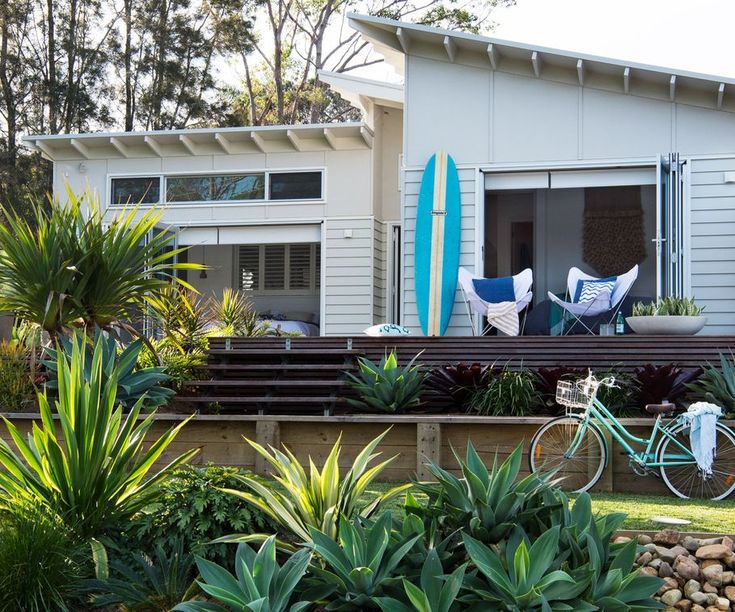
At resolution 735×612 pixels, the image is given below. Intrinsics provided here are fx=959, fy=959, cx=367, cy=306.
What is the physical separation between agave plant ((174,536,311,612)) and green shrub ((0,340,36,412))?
14.1 ft

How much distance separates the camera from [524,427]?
6633 mm

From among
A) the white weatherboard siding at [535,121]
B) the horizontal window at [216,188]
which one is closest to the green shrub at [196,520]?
the white weatherboard siding at [535,121]

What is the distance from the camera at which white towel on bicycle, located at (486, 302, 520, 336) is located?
377 inches

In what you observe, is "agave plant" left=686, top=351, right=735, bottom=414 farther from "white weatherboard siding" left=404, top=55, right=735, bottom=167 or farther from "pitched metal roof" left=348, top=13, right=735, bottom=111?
"pitched metal roof" left=348, top=13, right=735, bottom=111

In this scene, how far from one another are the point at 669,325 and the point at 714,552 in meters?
4.08

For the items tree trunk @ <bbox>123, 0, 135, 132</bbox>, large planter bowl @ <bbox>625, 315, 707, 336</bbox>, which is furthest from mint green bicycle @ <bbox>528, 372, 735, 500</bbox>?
tree trunk @ <bbox>123, 0, 135, 132</bbox>

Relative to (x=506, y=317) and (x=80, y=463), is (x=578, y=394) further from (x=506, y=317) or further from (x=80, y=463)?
(x=80, y=463)

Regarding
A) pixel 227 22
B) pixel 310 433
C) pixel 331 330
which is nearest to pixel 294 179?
pixel 331 330

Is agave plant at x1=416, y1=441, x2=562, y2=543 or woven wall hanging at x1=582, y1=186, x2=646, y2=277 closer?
agave plant at x1=416, y1=441, x2=562, y2=543

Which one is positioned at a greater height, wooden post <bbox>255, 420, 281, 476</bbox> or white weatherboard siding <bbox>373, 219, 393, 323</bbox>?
white weatherboard siding <bbox>373, 219, 393, 323</bbox>

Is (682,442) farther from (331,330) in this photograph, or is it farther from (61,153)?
Answer: (61,153)

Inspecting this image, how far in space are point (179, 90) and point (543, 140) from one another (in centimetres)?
1684

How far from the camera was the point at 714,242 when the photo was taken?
33.1ft

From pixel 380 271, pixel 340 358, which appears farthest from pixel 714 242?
pixel 380 271
